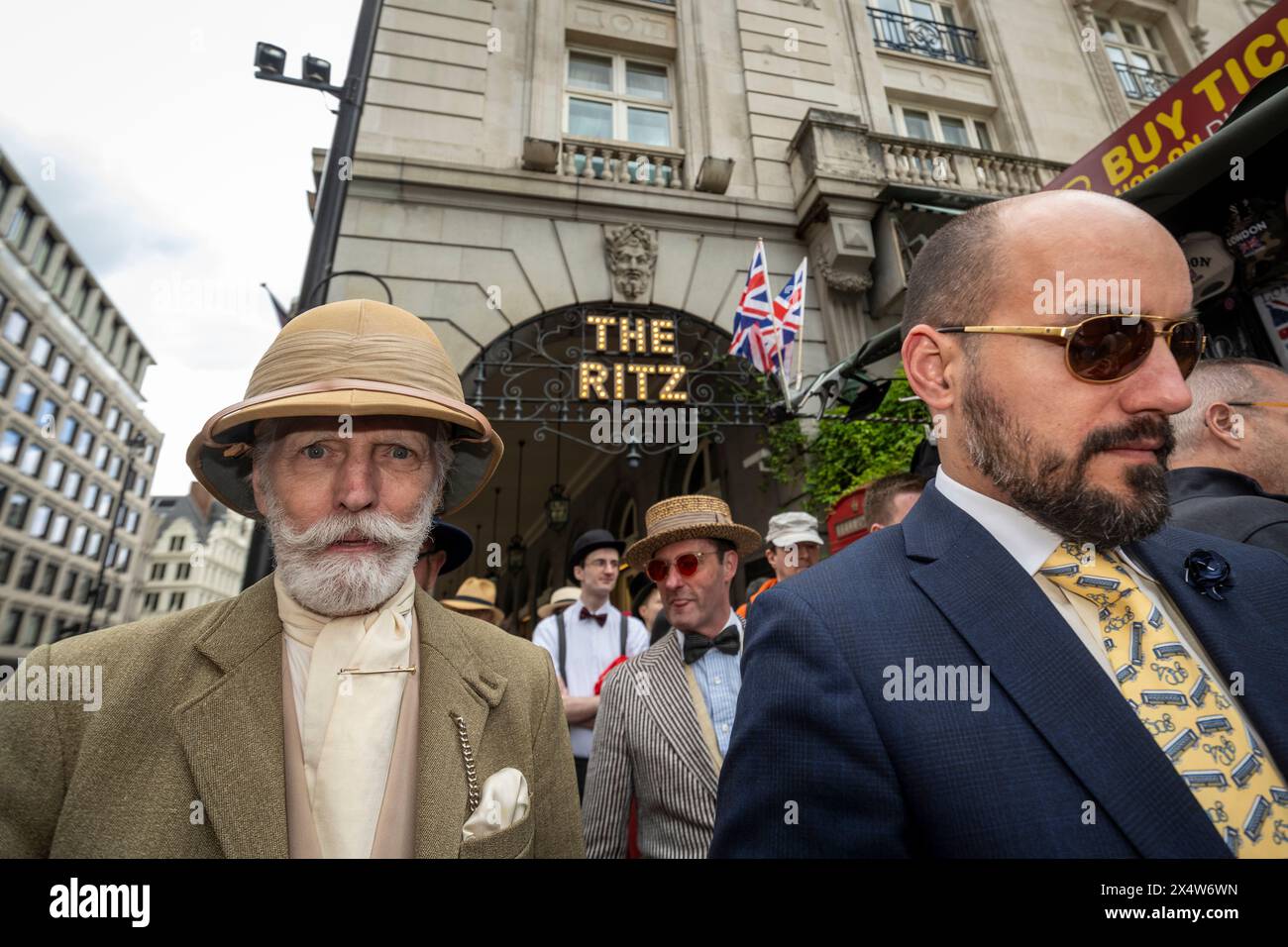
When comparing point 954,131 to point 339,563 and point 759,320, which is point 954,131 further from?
point 339,563

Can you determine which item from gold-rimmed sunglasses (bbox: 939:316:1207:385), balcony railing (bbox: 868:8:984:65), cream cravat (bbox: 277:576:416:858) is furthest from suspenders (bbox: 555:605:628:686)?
balcony railing (bbox: 868:8:984:65)

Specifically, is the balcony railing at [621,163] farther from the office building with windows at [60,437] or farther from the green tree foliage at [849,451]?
the office building with windows at [60,437]

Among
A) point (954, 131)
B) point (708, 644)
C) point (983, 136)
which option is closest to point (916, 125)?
point (954, 131)

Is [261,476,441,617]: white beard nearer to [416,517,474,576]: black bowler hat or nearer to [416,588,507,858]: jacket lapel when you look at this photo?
[416,588,507,858]: jacket lapel

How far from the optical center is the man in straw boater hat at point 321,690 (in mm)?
1230

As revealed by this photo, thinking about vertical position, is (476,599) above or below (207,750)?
above

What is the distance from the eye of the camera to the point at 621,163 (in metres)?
9.55

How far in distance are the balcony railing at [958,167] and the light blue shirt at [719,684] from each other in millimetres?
9778

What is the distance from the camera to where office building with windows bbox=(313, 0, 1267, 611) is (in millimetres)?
8445

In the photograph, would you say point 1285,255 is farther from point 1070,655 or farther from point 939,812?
point 939,812

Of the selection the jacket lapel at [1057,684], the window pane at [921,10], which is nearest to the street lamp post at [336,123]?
the jacket lapel at [1057,684]

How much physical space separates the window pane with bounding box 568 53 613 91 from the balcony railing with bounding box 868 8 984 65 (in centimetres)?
585

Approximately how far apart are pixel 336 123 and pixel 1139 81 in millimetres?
17440
